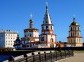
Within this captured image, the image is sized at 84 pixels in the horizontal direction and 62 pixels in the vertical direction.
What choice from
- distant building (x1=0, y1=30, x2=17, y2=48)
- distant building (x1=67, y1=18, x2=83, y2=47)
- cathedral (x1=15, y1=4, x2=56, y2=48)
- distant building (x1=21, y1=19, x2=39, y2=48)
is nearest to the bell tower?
cathedral (x1=15, y1=4, x2=56, y2=48)

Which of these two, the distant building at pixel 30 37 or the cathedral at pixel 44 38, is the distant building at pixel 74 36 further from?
the distant building at pixel 30 37

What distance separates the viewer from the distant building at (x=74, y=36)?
111 metres

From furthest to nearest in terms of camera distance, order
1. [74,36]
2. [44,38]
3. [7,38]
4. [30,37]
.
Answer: [7,38] < [30,37] < [74,36] < [44,38]

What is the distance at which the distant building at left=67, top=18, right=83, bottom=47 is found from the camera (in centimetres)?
11051

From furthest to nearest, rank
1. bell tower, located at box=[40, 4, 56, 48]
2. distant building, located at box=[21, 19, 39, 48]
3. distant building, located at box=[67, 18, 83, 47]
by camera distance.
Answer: distant building, located at box=[21, 19, 39, 48]
distant building, located at box=[67, 18, 83, 47]
bell tower, located at box=[40, 4, 56, 48]

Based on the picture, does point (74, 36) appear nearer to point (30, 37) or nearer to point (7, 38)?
point (30, 37)

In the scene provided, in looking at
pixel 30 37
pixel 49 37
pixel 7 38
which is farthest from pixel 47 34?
pixel 7 38

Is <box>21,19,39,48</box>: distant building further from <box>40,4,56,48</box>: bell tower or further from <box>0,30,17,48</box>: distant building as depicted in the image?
<box>0,30,17,48</box>: distant building

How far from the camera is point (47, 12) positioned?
11531cm

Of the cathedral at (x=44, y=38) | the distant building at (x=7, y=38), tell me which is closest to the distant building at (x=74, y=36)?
the cathedral at (x=44, y=38)

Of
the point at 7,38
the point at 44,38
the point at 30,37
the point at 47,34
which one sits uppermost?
the point at 47,34

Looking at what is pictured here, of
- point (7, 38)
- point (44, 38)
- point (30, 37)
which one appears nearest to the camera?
point (44, 38)

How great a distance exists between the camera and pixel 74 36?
11062 centimetres

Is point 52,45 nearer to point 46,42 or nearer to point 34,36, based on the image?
point 46,42
